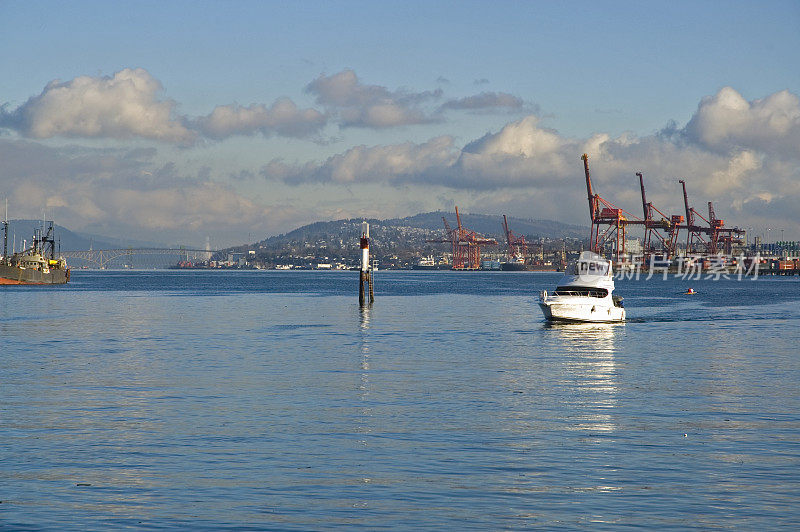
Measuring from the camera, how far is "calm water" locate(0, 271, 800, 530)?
16234mm

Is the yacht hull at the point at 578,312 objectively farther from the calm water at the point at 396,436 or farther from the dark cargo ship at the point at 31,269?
the dark cargo ship at the point at 31,269

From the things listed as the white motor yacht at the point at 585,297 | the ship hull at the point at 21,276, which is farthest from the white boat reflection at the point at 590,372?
the ship hull at the point at 21,276

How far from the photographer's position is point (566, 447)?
21672 millimetres

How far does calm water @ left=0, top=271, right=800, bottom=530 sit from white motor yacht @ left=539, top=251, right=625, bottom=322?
13.6 metres

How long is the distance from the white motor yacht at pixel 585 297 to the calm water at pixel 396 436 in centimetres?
1358

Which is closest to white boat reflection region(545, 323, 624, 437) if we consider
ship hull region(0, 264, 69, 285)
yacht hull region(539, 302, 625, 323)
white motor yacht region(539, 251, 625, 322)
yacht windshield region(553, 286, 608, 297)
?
yacht hull region(539, 302, 625, 323)

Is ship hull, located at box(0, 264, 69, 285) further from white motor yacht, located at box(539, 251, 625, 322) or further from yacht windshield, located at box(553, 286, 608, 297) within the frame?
yacht windshield, located at box(553, 286, 608, 297)

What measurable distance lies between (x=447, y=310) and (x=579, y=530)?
76.6m

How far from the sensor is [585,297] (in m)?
64.2

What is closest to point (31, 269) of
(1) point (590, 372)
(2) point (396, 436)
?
(1) point (590, 372)

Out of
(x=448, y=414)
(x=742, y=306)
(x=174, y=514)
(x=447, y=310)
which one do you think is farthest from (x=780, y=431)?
(x=742, y=306)

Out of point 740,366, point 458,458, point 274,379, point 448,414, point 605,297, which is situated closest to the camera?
point 458,458

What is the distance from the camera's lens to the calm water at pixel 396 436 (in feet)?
53.3

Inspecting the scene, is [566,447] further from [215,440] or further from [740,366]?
[740,366]
